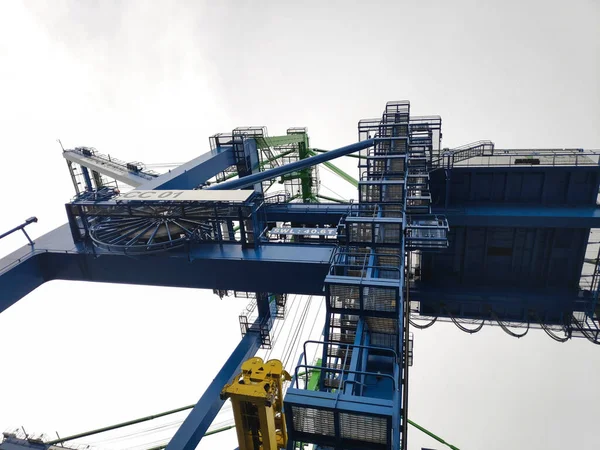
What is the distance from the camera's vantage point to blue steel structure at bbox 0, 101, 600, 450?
10.6 m

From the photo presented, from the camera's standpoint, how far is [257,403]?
6496mm

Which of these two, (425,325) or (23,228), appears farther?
(425,325)

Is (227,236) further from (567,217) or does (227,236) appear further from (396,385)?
(567,217)

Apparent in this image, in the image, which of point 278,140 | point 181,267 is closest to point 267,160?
point 278,140

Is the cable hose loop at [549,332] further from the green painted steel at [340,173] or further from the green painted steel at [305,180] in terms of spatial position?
the green painted steel at [305,180]

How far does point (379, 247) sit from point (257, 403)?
236 inches

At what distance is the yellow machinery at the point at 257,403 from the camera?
6531mm

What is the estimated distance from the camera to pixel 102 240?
13562mm

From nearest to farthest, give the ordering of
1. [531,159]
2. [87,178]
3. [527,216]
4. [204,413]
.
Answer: [204,413] → [527,216] → [531,159] → [87,178]

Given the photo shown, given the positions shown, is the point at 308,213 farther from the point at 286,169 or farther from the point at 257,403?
the point at 257,403

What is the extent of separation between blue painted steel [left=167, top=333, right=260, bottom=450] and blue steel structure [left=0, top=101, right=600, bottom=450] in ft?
0.18

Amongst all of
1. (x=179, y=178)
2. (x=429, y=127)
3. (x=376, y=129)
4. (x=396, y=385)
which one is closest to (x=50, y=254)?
(x=179, y=178)

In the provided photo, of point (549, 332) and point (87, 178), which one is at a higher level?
point (87, 178)

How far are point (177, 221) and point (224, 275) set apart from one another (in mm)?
3053
